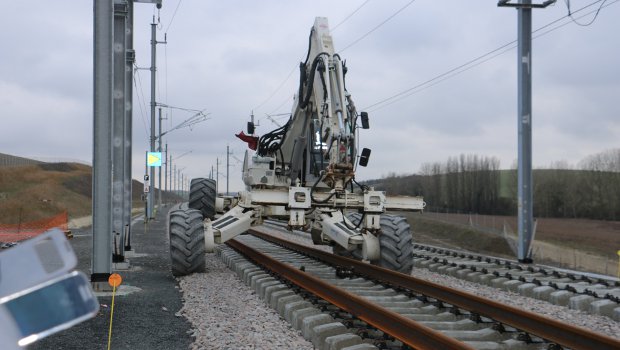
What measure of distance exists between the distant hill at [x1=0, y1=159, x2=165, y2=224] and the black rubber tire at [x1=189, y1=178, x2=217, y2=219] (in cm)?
2386

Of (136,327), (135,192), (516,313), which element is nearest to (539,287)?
(516,313)

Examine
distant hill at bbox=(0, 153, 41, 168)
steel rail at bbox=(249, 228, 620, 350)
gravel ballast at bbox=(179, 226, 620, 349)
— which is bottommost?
gravel ballast at bbox=(179, 226, 620, 349)

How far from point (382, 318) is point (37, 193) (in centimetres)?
6453

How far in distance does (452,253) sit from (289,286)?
8.21m

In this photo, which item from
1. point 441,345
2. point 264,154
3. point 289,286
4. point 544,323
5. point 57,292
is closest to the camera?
point 57,292

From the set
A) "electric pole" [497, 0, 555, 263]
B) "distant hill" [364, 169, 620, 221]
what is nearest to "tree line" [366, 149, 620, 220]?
"distant hill" [364, 169, 620, 221]

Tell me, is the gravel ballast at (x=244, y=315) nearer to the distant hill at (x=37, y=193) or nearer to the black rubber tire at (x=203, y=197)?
the black rubber tire at (x=203, y=197)

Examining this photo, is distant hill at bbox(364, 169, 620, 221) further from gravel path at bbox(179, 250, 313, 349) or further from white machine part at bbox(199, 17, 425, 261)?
gravel path at bbox(179, 250, 313, 349)

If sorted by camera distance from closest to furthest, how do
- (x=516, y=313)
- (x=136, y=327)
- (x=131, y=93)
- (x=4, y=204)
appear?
(x=516, y=313) < (x=136, y=327) < (x=131, y=93) < (x=4, y=204)

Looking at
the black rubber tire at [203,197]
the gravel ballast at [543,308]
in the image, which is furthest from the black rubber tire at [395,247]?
the black rubber tire at [203,197]

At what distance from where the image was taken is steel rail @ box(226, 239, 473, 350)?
18.1 feet

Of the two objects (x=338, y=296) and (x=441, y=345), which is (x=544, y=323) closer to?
(x=441, y=345)

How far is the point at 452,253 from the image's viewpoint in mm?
16828

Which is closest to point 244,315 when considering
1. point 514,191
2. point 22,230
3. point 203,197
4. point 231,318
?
point 231,318
